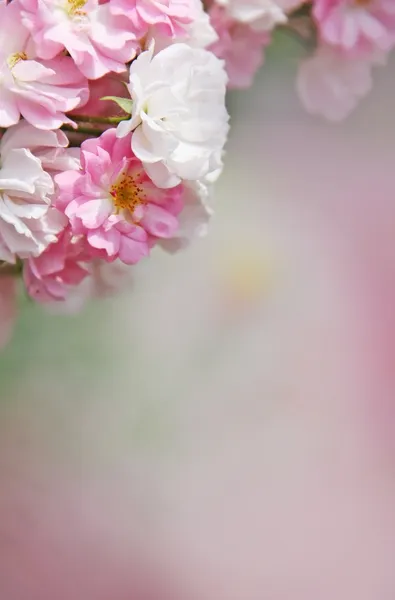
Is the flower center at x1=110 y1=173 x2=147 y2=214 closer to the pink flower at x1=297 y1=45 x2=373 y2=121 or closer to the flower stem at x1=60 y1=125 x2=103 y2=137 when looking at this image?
the flower stem at x1=60 y1=125 x2=103 y2=137

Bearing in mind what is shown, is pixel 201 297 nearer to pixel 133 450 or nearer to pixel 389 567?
pixel 133 450

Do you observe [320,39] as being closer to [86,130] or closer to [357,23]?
[357,23]

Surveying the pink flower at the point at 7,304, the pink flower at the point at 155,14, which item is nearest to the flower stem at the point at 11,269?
the pink flower at the point at 7,304

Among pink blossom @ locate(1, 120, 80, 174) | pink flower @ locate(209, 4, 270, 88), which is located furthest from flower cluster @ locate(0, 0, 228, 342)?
pink flower @ locate(209, 4, 270, 88)

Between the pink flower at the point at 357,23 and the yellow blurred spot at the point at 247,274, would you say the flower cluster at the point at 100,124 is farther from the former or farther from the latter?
the yellow blurred spot at the point at 247,274

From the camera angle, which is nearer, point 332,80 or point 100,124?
point 100,124

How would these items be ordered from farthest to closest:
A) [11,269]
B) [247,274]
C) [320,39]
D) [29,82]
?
[247,274] → [320,39] → [11,269] → [29,82]

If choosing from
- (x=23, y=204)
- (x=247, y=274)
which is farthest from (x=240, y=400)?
(x=23, y=204)
